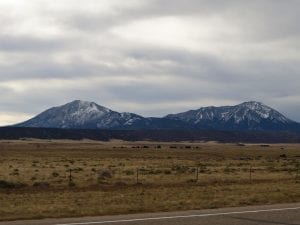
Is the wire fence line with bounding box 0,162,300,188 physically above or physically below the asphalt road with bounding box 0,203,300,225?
below

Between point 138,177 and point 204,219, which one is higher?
point 204,219

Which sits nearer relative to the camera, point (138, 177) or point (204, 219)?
point (204, 219)

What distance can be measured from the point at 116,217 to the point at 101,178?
2284 centimetres

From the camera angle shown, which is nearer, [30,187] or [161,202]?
[161,202]

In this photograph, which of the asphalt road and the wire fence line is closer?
the asphalt road

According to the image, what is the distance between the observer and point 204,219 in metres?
14.8

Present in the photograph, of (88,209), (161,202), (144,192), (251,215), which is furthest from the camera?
(144,192)

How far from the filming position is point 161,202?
70.9 feet

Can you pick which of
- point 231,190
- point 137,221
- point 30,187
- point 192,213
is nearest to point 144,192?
point 231,190

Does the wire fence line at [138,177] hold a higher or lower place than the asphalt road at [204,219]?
lower

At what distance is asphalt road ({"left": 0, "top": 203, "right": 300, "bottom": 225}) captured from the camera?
14.2 m

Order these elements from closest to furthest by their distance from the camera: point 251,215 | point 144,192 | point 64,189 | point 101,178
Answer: point 251,215
point 144,192
point 64,189
point 101,178

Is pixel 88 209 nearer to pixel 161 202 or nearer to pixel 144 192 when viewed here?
pixel 161 202

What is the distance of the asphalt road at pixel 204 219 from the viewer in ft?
46.5
